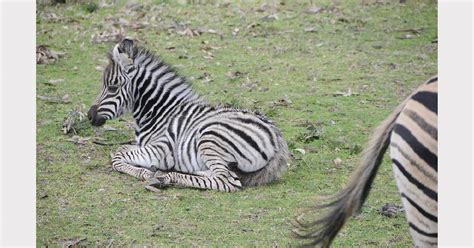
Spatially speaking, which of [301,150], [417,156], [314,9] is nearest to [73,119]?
[301,150]

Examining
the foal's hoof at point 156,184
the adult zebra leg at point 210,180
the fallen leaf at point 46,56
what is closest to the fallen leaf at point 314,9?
the fallen leaf at point 46,56

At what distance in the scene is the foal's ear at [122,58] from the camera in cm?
614

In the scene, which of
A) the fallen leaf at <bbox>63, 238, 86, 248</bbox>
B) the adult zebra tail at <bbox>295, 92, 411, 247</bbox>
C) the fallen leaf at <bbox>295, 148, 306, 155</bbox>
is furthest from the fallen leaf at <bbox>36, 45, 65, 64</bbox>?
the adult zebra tail at <bbox>295, 92, 411, 247</bbox>

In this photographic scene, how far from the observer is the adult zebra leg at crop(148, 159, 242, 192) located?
5.55 meters

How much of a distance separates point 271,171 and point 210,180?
429 mm

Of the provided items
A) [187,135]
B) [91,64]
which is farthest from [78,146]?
[91,64]

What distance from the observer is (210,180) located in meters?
5.56

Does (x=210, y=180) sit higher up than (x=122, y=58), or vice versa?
(x=122, y=58)

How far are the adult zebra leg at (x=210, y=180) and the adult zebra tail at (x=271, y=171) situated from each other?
0.12 m

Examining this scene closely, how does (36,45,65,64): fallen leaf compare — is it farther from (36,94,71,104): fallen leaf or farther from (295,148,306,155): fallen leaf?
(295,148,306,155): fallen leaf

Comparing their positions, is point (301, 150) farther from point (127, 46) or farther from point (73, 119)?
point (73, 119)

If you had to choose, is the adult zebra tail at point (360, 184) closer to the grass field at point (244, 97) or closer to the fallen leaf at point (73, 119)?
the grass field at point (244, 97)

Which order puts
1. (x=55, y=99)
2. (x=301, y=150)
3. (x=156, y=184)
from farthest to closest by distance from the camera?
(x=55, y=99) → (x=301, y=150) → (x=156, y=184)
